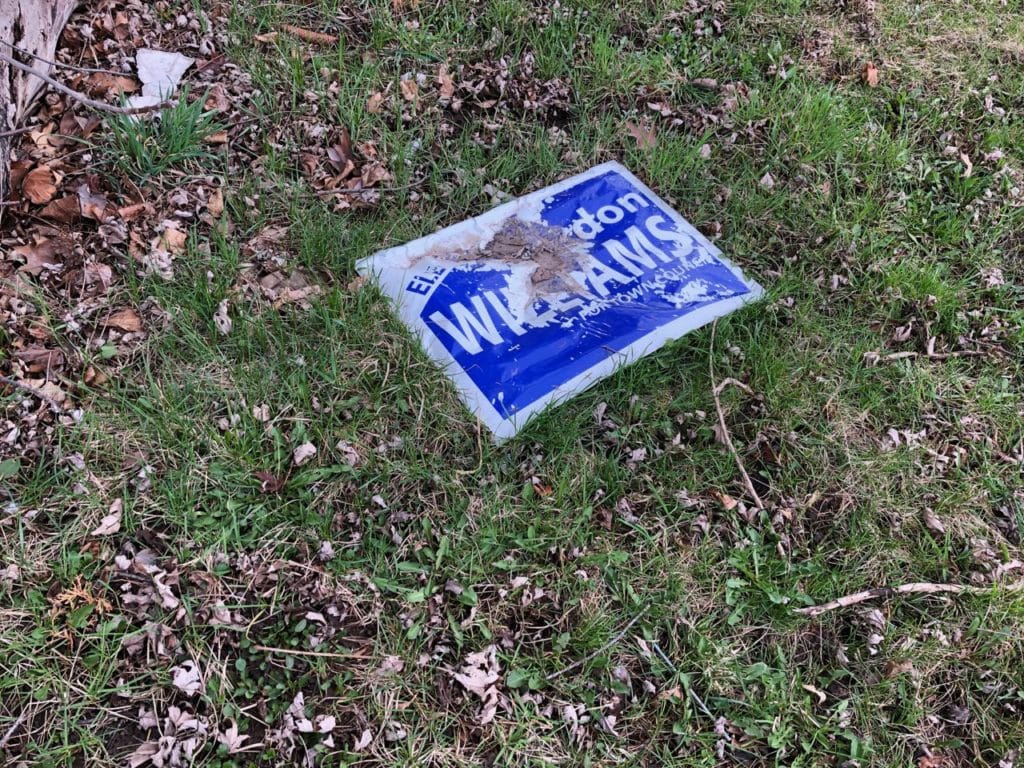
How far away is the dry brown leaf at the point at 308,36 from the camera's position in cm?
331

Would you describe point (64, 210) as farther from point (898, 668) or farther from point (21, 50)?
point (898, 668)

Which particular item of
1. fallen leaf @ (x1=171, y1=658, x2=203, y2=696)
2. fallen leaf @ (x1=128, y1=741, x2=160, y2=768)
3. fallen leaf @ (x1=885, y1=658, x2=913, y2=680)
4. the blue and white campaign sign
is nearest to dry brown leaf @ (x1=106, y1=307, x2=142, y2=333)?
the blue and white campaign sign

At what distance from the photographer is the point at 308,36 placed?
Answer: 3.31 metres

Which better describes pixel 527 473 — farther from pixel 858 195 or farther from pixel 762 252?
pixel 858 195

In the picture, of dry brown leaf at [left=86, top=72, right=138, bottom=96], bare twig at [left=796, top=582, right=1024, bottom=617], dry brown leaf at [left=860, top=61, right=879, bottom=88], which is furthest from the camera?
dry brown leaf at [left=860, top=61, right=879, bottom=88]

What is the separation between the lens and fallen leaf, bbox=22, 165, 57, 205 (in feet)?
8.41

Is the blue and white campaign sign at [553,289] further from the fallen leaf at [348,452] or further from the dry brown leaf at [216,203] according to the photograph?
the dry brown leaf at [216,203]

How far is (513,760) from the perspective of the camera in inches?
73.0

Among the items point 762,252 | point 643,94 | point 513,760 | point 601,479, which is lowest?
point 513,760

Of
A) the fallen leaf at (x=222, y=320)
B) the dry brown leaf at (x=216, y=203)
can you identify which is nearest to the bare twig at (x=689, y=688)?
the fallen leaf at (x=222, y=320)

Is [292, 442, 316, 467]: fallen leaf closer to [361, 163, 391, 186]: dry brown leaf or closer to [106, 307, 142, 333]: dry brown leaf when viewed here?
[106, 307, 142, 333]: dry brown leaf

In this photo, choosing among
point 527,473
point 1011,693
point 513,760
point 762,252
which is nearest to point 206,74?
point 527,473

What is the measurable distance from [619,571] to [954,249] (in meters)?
2.05

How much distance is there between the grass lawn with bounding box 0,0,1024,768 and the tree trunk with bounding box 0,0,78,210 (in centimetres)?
28
